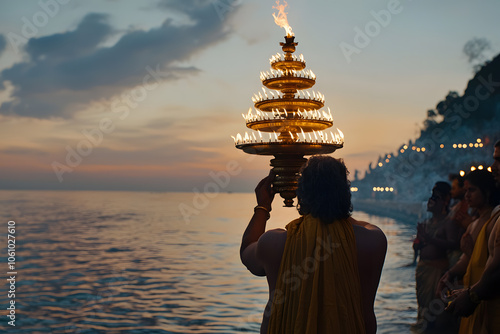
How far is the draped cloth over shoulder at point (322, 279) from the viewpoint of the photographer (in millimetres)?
3049

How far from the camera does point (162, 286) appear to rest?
64.8 feet

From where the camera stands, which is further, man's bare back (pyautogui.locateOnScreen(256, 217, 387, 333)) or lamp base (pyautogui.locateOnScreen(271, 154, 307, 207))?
lamp base (pyautogui.locateOnScreen(271, 154, 307, 207))

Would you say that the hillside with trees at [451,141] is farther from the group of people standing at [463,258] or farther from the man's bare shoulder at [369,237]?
the man's bare shoulder at [369,237]

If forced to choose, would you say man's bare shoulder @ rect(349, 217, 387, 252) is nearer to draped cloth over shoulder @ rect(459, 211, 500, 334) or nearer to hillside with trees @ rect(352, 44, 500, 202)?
draped cloth over shoulder @ rect(459, 211, 500, 334)

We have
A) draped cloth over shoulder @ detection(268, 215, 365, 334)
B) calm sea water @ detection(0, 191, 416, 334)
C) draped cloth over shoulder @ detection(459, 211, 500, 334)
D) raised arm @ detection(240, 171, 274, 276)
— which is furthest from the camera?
calm sea water @ detection(0, 191, 416, 334)

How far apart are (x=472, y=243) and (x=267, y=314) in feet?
10.1

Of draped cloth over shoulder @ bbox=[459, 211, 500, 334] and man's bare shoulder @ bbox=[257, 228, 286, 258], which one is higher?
man's bare shoulder @ bbox=[257, 228, 286, 258]

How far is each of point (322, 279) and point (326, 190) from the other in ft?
1.94

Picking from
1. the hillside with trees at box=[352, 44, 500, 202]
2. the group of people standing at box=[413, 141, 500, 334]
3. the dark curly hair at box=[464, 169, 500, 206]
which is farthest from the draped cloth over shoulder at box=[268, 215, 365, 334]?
the hillside with trees at box=[352, 44, 500, 202]

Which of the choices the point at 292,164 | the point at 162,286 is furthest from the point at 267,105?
the point at 162,286

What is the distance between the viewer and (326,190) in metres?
3.06

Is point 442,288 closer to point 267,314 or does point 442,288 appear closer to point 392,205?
point 267,314

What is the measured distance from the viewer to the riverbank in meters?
71.6

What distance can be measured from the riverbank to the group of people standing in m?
51.6
